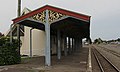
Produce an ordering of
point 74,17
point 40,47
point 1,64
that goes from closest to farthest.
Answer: point 74,17 < point 1,64 < point 40,47

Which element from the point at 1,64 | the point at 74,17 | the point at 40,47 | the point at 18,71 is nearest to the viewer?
the point at 18,71

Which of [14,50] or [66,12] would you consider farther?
[14,50]

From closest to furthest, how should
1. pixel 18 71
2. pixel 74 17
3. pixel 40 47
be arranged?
1. pixel 18 71
2. pixel 74 17
3. pixel 40 47

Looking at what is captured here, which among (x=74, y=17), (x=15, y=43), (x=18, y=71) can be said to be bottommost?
(x=18, y=71)

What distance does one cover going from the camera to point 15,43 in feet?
65.7

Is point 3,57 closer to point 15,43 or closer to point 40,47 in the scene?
A: point 15,43

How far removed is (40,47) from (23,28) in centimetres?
370

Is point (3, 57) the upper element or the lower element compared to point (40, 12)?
lower

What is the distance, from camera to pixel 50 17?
728 inches

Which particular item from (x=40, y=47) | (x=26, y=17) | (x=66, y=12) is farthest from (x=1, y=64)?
(x=40, y=47)

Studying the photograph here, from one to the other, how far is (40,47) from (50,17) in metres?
14.6

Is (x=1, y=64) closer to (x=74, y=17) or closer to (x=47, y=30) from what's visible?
(x=47, y=30)

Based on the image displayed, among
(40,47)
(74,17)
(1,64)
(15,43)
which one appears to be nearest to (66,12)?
(74,17)

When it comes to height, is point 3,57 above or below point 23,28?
below
